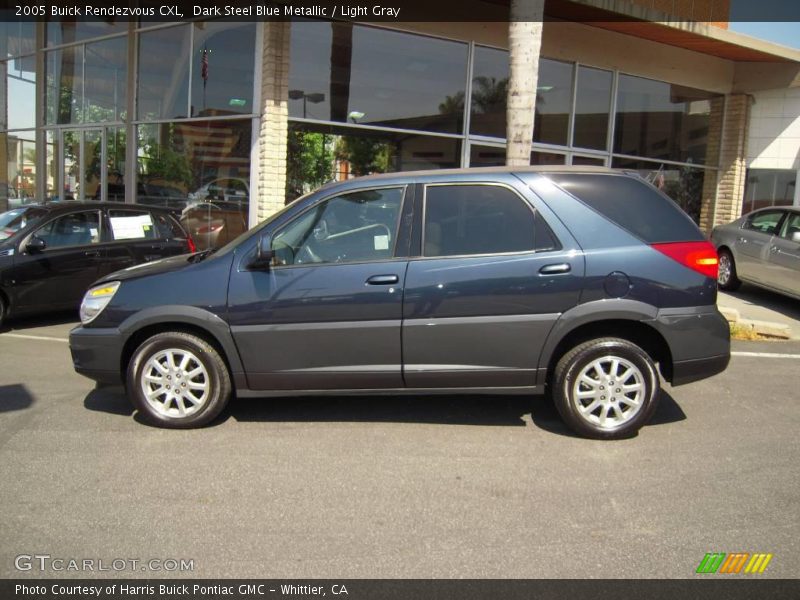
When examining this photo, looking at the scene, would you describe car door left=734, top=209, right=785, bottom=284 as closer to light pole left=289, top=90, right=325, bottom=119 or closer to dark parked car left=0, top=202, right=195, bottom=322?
light pole left=289, top=90, right=325, bottom=119

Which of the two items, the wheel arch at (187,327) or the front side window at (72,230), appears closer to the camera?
the wheel arch at (187,327)

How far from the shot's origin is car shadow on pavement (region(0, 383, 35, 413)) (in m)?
5.13

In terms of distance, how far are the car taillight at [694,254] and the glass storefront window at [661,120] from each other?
10.4 meters

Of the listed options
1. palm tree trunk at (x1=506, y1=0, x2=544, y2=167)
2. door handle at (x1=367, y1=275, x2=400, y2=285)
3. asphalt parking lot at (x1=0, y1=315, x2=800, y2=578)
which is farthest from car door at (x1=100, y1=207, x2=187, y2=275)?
door handle at (x1=367, y1=275, x2=400, y2=285)

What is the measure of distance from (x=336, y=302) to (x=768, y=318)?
7.09 metres

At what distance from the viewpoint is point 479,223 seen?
458cm

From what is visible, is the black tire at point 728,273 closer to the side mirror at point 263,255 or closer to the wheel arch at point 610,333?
the wheel arch at point 610,333

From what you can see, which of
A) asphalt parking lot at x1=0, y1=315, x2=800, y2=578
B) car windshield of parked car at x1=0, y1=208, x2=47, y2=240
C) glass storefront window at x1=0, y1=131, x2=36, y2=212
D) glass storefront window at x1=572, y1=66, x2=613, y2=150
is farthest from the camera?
glass storefront window at x1=0, y1=131, x2=36, y2=212

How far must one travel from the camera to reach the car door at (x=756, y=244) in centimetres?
979

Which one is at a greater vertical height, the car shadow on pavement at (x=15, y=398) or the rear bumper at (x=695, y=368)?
the rear bumper at (x=695, y=368)

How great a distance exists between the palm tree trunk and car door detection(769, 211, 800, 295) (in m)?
4.19

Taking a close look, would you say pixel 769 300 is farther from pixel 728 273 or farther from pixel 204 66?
pixel 204 66

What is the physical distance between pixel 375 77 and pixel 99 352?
27.0 feet

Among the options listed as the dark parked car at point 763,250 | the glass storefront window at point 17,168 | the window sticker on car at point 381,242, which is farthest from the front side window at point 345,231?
the glass storefront window at point 17,168
